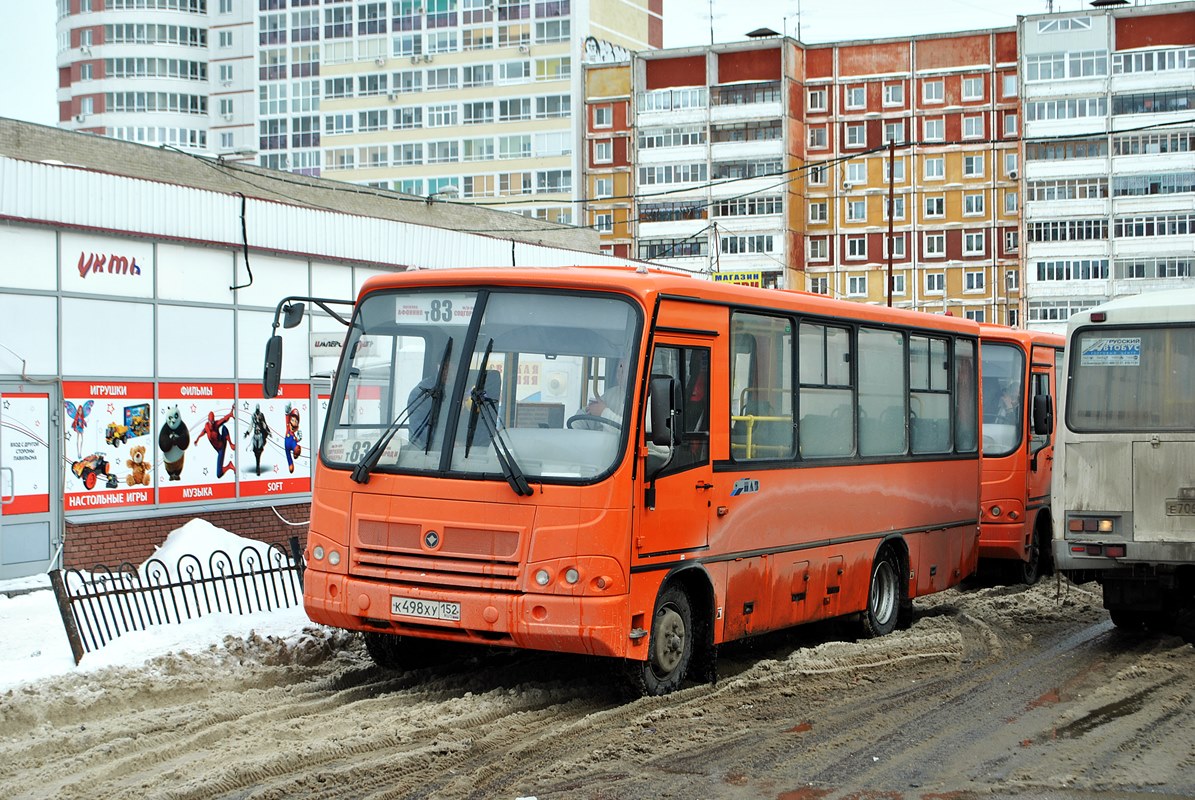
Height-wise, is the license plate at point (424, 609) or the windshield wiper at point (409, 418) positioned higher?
the windshield wiper at point (409, 418)

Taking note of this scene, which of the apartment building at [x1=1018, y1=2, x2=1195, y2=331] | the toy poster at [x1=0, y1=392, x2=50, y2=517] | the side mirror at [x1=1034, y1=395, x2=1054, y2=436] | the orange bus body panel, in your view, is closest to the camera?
the orange bus body panel

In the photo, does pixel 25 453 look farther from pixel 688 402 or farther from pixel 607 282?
pixel 607 282

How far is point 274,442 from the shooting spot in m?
21.3

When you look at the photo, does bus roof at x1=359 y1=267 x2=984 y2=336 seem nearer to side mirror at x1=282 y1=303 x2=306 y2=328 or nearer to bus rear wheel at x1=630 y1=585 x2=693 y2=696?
side mirror at x1=282 y1=303 x2=306 y2=328

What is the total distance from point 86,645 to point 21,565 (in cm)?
628

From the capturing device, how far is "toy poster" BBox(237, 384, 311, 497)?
68.3 feet

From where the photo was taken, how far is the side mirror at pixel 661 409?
9648 millimetres

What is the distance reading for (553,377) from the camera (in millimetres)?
9836

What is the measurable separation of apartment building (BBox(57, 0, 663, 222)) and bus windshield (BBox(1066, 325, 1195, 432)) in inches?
3444

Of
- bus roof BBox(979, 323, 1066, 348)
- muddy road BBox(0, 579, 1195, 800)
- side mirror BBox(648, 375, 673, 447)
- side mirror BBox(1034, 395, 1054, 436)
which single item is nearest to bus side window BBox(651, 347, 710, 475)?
side mirror BBox(648, 375, 673, 447)

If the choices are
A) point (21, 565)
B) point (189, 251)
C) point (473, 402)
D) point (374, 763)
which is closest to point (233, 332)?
point (189, 251)

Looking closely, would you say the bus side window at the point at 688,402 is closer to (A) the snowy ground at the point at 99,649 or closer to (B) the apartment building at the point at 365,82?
(A) the snowy ground at the point at 99,649

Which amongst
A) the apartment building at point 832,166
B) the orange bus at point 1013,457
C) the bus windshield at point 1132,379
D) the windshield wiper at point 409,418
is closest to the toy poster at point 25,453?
the windshield wiper at point 409,418

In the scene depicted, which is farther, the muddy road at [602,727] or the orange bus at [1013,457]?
the orange bus at [1013,457]
